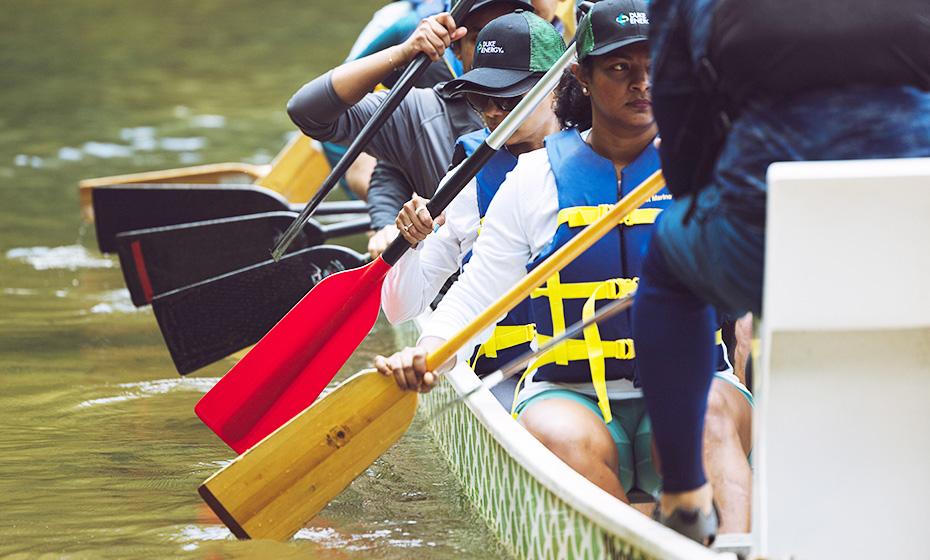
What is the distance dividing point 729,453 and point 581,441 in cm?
24

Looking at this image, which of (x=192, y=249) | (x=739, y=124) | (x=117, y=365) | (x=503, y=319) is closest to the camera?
(x=739, y=124)

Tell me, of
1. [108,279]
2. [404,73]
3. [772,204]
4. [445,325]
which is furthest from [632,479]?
[108,279]

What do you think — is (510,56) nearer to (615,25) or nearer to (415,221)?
(415,221)

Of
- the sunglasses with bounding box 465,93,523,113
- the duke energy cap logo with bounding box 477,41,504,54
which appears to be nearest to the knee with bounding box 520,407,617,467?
the sunglasses with bounding box 465,93,523,113

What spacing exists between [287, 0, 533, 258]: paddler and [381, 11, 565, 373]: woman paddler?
0.41 m

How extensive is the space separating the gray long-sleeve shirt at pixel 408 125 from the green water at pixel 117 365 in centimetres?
70

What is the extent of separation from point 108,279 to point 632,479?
411 centimetres

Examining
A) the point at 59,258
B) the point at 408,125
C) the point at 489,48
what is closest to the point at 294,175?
the point at 59,258

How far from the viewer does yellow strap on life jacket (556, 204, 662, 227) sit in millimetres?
2596

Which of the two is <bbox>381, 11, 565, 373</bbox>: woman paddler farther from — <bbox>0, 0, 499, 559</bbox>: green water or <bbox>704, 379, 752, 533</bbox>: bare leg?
<bbox>704, 379, 752, 533</bbox>: bare leg

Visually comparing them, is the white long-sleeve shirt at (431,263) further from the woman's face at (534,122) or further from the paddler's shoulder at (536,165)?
the paddler's shoulder at (536,165)

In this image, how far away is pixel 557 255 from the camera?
243cm

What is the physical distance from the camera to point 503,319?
313 cm

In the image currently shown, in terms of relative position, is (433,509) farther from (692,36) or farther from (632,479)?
(692,36)
